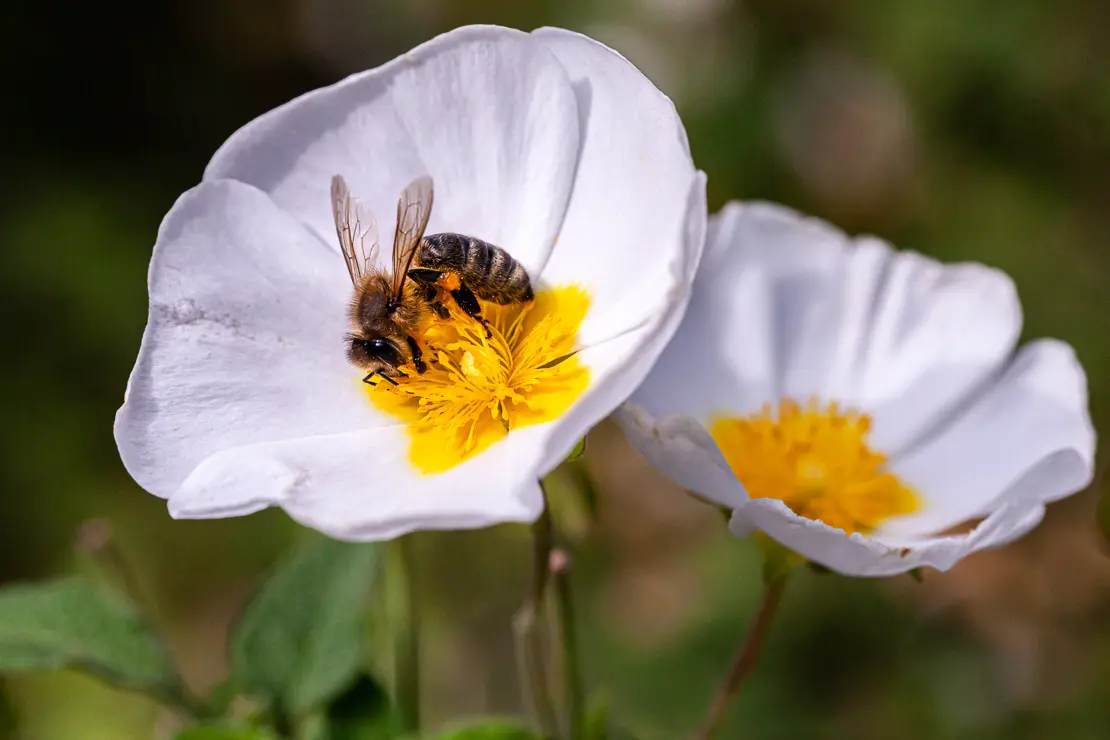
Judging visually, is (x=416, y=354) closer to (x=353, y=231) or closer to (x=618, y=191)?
(x=353, y=231)

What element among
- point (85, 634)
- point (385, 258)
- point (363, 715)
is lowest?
point (363, 715)

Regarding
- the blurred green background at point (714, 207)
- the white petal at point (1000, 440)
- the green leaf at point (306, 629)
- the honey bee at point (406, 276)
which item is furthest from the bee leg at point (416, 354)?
the blurred green background at point (714, 207)

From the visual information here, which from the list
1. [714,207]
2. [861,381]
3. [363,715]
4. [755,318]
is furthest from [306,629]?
[714,207]

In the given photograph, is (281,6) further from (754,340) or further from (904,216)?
(754,340)

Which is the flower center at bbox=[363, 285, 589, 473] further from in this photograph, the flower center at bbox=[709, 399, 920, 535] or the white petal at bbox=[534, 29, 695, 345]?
the flower center at bbox=[709, 399, 920, 535]

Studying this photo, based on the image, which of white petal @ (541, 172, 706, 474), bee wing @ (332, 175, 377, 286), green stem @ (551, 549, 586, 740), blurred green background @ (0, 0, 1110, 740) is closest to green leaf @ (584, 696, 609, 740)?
green stem @ (551, 549, 586, 740)

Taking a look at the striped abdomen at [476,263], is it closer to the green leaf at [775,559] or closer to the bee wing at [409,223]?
the bee wing at [409,223]

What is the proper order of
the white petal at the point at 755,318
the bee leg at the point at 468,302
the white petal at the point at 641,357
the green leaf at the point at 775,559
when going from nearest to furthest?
the white petal at the point at 641,357, the green leaf at the point at 775,559, the bee leg at the point at 468,302, the white petal at the point at 755,318
